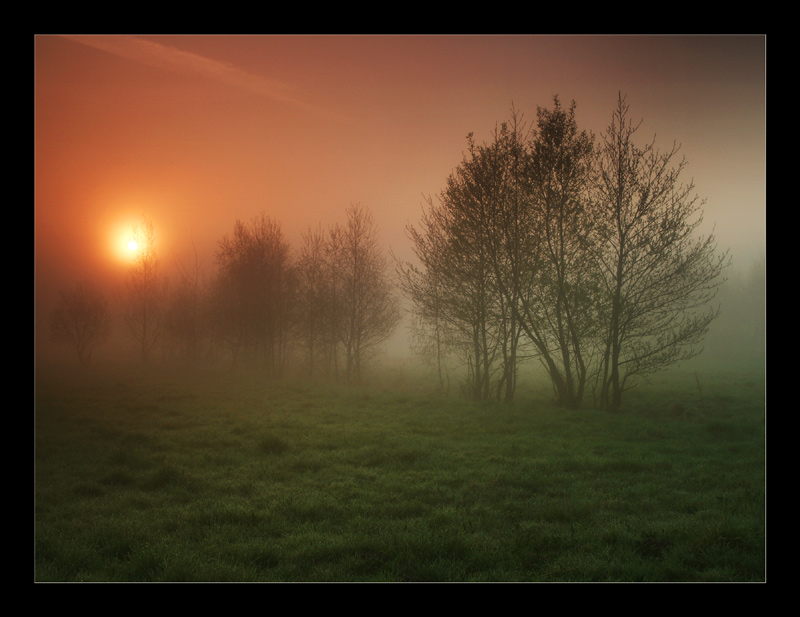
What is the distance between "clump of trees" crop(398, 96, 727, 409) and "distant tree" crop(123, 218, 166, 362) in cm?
1016

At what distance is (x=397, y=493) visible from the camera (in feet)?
24.1

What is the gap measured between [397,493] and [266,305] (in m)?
15.8

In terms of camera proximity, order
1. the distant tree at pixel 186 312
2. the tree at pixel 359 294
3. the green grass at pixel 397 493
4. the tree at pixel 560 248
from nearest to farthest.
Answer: the green grass at pixel 397 493
the tree at pixel 560 248
the distant tree at pixel 186 312
the tree at pixel 359 294

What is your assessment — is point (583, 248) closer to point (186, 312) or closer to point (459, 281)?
point (459, 281)

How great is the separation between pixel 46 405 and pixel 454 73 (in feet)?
50.4

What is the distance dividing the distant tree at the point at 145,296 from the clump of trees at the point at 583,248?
10159 millimetres

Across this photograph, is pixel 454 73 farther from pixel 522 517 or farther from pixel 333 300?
pixel 333 300

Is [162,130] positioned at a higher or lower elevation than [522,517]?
higher

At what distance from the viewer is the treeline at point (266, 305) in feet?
49.7

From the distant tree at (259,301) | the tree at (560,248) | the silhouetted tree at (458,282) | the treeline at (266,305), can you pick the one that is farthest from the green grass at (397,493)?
the distant tree at (259,301)

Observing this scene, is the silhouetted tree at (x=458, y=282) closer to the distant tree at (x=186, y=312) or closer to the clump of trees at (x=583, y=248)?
the clump of trees at (x=583, y=248)

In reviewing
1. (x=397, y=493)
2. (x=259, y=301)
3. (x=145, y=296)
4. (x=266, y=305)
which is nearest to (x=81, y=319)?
(x=145, y=296)
